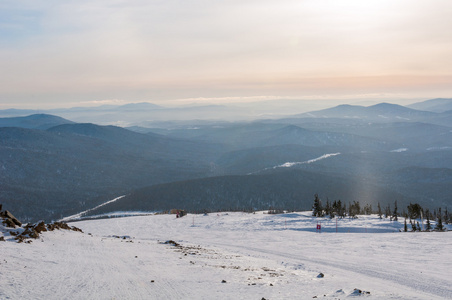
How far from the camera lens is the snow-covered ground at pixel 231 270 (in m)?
17.6

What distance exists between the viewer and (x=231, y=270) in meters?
23.5

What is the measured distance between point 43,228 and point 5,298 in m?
17.8

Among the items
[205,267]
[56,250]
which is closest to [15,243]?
[56,250]

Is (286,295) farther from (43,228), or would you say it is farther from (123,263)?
(43,228)

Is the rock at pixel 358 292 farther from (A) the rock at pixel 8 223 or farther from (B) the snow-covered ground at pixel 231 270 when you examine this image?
(A) the rock at pixel 8 223

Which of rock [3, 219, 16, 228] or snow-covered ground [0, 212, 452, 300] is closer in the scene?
snow-covered ground [0, 212, 452, 300]

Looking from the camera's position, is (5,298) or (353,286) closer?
(5,298)

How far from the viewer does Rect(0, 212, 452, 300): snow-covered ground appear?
57.8 feet

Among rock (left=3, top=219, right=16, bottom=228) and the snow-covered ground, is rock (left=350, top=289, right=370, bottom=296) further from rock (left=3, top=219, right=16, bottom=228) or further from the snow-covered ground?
rock (left=3, top=219, right=16, bottom=228)

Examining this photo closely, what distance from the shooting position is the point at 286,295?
17906mm

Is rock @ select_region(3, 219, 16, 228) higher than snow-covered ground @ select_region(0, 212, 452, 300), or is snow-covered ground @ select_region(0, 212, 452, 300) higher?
rock @ select_region(3, 219, 16, 228)

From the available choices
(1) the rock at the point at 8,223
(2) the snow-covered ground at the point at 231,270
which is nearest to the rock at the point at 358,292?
(2) the snow-covered ground at the point at 231,270

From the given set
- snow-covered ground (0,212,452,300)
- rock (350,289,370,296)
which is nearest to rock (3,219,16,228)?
snow-covered ground (0,212,452,300)

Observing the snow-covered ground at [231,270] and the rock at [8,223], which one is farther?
the rock at [8,223]
